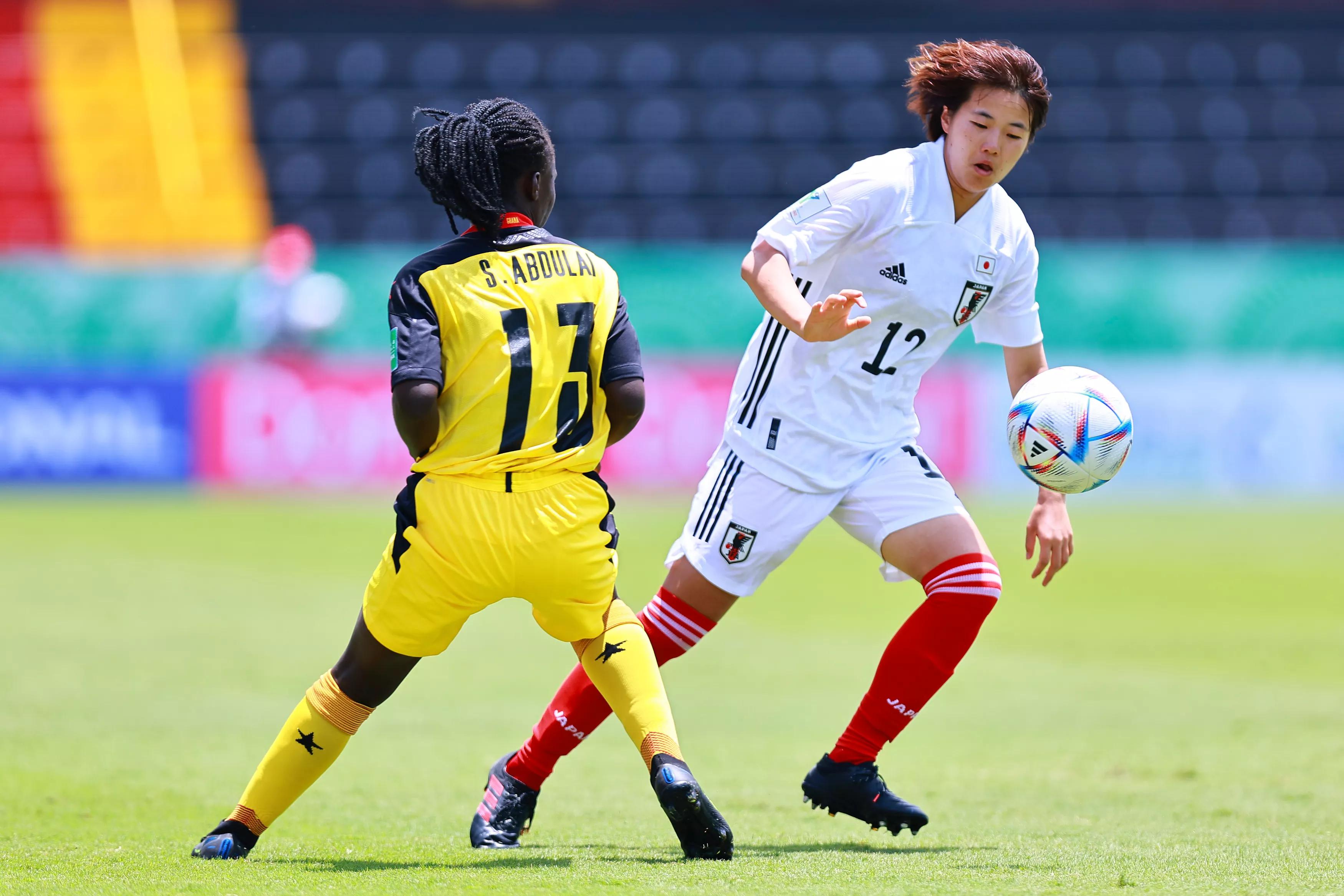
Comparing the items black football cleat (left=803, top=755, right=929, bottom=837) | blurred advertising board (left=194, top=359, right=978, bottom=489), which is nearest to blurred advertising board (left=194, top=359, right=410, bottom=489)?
blurred advertising board (left=194, top=359, right=978, bottom=489)

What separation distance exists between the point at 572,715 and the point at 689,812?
78 centimetres

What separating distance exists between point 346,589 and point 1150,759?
589 cm

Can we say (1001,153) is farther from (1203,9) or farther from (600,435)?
(1203,9)

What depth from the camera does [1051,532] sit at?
185 inches

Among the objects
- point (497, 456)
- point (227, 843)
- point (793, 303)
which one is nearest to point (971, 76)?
point (793, 303)

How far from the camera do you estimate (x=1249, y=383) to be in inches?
667

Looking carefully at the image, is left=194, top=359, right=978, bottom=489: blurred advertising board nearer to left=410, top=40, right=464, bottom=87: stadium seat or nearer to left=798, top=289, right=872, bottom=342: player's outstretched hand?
left=410, top=40, right=464, bottom=87: stadium seat

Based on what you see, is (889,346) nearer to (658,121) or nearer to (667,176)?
(667,176)

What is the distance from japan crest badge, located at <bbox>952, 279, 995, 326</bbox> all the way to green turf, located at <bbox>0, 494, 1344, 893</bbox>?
4.84 ft

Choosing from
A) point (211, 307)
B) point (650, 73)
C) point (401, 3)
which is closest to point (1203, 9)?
point (650, 73)

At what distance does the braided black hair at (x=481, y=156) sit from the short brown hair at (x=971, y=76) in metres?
1.22

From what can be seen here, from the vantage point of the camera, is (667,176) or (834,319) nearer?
(834,319)

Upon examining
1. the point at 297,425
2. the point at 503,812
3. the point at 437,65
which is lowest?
the point at 297,425

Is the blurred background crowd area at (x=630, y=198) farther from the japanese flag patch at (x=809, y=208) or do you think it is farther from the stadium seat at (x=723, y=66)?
the japanese flag patch at (x=809, y=208)
